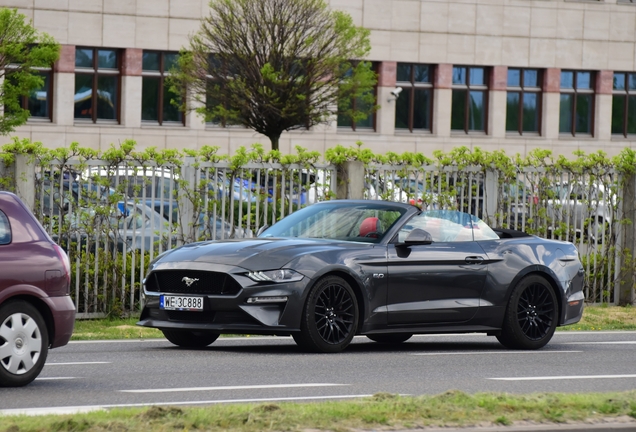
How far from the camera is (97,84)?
44625 mm

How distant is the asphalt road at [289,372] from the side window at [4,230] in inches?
40.5

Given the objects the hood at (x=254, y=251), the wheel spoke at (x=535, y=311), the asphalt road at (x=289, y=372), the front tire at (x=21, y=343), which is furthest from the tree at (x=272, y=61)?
the front tire at (x=21, y=343)

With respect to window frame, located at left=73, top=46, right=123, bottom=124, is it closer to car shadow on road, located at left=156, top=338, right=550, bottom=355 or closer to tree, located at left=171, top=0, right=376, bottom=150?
tree, located at left=171, top=0, right=376, bottom=150

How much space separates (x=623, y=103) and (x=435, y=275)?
4124cm

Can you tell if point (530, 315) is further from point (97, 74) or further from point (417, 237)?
point (97, 74)

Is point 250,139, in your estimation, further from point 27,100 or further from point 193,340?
point 193,340

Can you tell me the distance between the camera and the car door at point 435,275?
13.1 m

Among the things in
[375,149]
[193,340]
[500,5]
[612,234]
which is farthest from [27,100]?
[193,340]

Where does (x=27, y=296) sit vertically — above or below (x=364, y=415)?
above

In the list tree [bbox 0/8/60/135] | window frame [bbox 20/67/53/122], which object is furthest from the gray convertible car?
window frame [bbox 20/67/53/122]

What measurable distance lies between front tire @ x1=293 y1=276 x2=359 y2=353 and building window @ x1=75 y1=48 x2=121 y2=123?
33.0m

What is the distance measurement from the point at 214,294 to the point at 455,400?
170 inches

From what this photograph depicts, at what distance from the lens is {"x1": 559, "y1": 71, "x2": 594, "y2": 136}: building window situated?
51.6m

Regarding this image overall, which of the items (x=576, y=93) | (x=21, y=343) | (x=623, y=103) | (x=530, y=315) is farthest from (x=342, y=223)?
(x=623, y=103)
